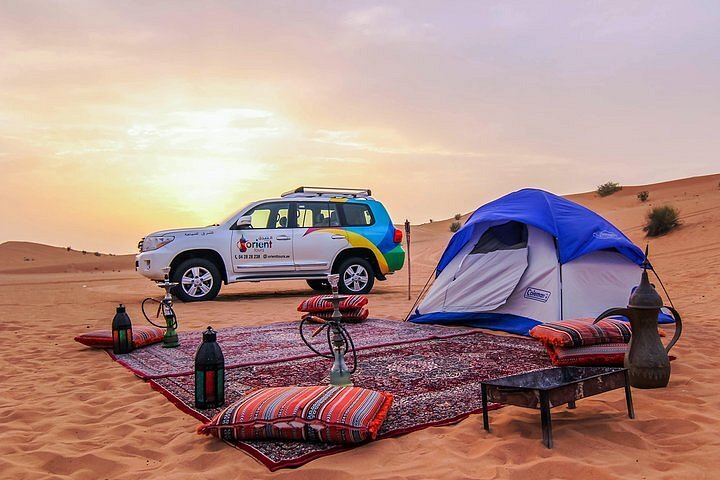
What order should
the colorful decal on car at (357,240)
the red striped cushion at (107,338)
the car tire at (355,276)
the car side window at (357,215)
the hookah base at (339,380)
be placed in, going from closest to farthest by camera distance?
the hookah base at (339,380) < the red striped cushion at (107,338) < the colorful decal on car at (357,240) < the car tire at (355,276) < the car side window at (357,215)

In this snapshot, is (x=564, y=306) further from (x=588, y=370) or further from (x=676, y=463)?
(x=676, y=463)

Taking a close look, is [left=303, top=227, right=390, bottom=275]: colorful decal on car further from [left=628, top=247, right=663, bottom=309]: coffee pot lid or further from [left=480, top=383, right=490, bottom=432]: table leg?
[left=480, top=383, right=490, bottom=432]: table leg

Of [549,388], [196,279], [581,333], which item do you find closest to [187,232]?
[196,279]

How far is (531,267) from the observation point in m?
8.36

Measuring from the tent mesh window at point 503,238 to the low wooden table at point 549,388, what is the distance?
14.1ft

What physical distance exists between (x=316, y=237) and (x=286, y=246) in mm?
671

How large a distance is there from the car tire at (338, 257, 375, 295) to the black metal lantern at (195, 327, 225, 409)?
8.73m

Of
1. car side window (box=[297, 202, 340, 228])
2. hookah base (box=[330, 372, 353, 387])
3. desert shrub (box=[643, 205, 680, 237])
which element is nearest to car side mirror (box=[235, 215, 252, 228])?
car side window (box=[297, 202, 340, 228])

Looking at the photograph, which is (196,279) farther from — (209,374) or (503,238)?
(209,374)

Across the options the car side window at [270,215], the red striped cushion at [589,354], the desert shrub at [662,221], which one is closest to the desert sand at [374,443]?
the red striped cushion at [589,354]

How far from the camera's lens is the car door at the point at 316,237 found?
13.2 metres

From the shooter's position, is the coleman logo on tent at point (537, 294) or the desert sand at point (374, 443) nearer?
the desert sand at point (374, 443)

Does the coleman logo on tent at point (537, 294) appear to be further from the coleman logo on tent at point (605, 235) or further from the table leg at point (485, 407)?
the table leg at point (485, 407)

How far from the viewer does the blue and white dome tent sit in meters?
7.99
